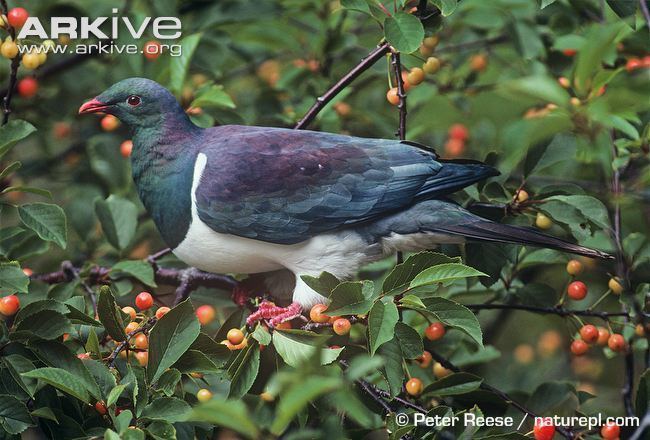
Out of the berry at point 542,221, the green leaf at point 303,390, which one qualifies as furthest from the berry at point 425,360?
the green leaf at point 303,390

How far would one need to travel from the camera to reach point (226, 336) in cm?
253

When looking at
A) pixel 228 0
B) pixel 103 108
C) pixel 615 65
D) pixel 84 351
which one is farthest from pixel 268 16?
pixel 84 351

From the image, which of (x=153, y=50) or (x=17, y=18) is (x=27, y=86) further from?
(x=17, y=18)

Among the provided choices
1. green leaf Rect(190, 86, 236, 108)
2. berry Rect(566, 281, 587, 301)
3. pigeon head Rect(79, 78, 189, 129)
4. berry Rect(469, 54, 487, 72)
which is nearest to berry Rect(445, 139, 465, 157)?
berry Rect(469, 54, 487, 72)

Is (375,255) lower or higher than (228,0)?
lower

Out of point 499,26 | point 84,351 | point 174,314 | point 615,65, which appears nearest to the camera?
point 174,314

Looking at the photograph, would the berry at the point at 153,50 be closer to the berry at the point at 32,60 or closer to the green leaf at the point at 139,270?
A: the berry at the point at 32,60

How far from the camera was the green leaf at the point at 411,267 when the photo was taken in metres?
2.13

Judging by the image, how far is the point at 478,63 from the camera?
3842mm

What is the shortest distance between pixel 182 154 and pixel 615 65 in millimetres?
1681

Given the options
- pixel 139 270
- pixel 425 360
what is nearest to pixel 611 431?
pixel 425 360

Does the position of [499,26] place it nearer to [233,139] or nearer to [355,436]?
[233,139]

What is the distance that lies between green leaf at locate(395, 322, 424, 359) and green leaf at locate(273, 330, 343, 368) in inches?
7.2

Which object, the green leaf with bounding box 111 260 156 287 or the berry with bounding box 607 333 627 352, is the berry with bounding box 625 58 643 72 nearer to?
the berry with bounding box 607 333 627 352
